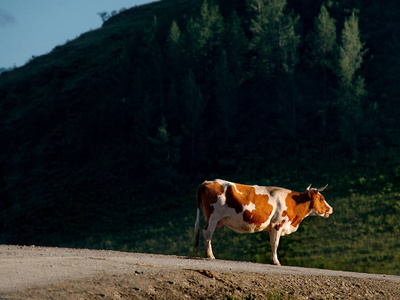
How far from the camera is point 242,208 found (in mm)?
16016

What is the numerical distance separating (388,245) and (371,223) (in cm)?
564

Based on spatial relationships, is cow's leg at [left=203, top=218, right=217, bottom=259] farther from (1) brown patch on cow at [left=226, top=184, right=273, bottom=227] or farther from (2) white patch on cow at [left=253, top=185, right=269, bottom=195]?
(2) white patch on cow at [left=253, top=185, right=269, bottom=195]

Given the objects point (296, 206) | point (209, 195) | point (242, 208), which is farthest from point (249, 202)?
point (296, 206)

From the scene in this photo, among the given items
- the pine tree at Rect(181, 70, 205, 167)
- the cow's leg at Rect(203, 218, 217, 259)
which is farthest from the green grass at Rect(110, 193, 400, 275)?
the pine tree at Rect(181, 70, 205, 167)

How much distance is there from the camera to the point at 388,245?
31.9 meters

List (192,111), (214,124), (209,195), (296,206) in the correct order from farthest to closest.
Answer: (214,124), (192,111), (296,206), (209,195)

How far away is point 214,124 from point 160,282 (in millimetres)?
56283

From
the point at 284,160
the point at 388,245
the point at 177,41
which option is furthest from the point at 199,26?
the point at 388,245

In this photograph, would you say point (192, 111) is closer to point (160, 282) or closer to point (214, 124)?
point (214, 124)

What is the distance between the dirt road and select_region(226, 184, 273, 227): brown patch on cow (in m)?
2.60

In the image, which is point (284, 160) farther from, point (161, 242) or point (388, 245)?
point (388, 245)

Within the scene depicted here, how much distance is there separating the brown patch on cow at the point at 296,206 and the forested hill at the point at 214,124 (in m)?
32.2

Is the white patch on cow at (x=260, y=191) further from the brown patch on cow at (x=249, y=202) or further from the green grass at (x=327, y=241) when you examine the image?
the green grass at (x=327, y=241)

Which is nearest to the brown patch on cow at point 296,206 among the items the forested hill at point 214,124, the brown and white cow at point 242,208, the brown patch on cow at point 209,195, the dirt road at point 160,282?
the brown and white cow at point 242,208
